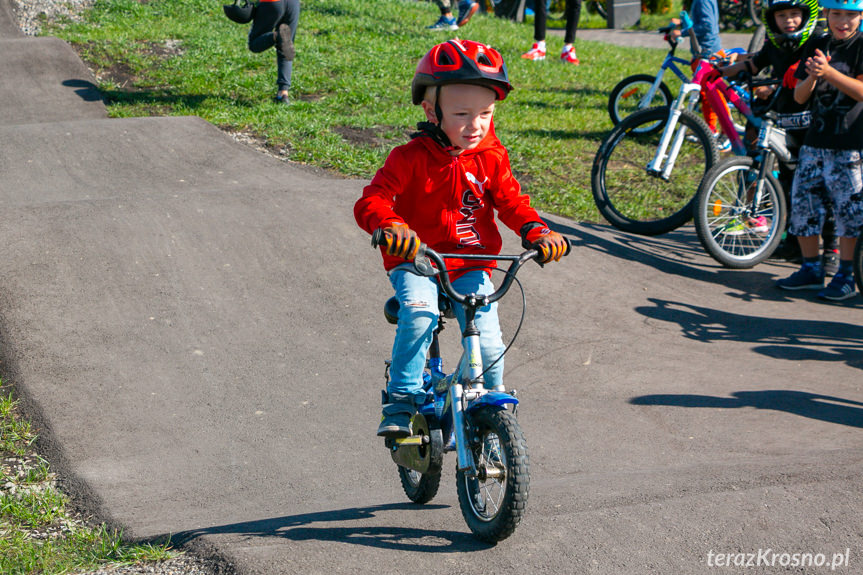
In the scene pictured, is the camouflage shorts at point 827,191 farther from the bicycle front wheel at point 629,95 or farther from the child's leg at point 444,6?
the child's leg at point 444,6

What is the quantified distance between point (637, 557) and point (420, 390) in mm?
1122

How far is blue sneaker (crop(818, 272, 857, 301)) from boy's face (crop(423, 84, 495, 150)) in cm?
475

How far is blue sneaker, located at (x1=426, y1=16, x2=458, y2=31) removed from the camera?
16.1m

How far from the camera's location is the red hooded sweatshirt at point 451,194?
12.0 ft

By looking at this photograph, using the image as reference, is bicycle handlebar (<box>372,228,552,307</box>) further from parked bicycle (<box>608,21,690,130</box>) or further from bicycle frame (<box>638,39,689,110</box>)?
parked bicycle (<box>608,21,690,130</box>)

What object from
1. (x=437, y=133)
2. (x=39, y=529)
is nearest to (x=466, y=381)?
(x=437, y=133)

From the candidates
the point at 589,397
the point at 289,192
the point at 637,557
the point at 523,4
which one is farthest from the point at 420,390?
the point at 523,4

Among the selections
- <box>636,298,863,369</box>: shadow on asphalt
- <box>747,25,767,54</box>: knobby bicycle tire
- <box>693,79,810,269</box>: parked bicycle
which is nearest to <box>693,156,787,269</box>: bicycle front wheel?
<box>693,79,810,269</box>: parked bicycle

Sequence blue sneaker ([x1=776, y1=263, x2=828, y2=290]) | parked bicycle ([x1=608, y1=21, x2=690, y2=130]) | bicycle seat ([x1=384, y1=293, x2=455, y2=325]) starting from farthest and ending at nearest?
1. parked bicycle ([x1=608, y1=21, x2=690, y2=130])
2. blue sneaker ([x1=776, y1=263, x2=828, y2=290])
3. bicycle seat ([x1=384, y1=293, x2=455, y2=325])

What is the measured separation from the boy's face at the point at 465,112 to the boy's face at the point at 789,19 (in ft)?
16.7

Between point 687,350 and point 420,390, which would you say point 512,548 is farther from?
point 687,350

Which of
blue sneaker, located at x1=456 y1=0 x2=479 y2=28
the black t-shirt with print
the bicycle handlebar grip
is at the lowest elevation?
the bicycle handlebar grip

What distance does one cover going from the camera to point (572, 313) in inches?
263

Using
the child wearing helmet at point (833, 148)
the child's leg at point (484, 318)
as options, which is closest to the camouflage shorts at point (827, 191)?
the child wearing helmet at point (833, 148)
